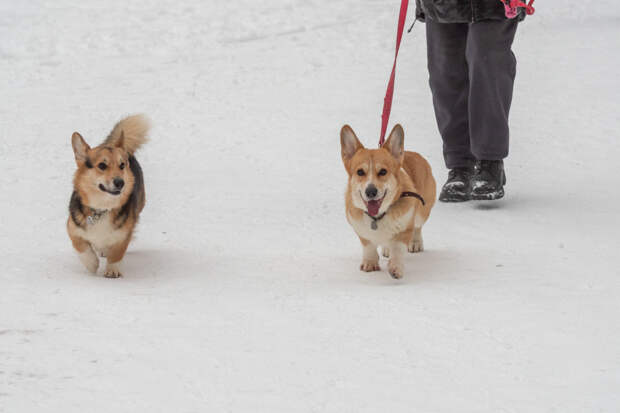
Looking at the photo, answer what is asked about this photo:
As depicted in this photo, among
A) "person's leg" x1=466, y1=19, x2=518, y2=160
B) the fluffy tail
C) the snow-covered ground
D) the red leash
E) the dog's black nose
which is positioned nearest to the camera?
the snow-covered ground

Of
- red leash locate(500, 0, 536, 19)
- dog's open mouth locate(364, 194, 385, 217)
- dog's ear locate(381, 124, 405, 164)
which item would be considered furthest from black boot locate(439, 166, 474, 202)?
dog's open mouth locate(364, 194, 385, 217)

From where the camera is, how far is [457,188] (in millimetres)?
5133

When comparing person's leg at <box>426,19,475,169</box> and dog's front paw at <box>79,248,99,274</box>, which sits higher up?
person's leg at <box>426,19,475,169</box>

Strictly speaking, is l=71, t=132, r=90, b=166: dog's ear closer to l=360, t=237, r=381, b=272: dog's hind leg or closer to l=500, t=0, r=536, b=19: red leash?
l=360, t=237, r=381, b=272: dog's hind leg

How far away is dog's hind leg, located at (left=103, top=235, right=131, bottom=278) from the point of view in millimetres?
3840

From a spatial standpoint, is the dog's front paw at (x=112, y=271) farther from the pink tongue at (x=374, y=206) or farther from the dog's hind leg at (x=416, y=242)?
the dog's hind leg at (x=416, y=242)

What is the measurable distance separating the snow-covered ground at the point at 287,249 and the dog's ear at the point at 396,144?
0.56 m

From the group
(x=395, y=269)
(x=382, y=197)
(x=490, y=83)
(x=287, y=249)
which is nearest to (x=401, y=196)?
(x=382, y=197)

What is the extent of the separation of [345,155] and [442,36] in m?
1.52

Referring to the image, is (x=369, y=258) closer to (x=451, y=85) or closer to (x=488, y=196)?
(x=488, y=196)

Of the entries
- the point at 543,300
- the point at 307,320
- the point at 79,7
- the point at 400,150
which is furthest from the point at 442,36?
the point at 79,7

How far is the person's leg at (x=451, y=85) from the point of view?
5051 millimetres

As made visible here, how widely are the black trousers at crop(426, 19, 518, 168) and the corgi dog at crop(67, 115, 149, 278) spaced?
2.07 metres

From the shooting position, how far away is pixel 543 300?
3.42 metres
